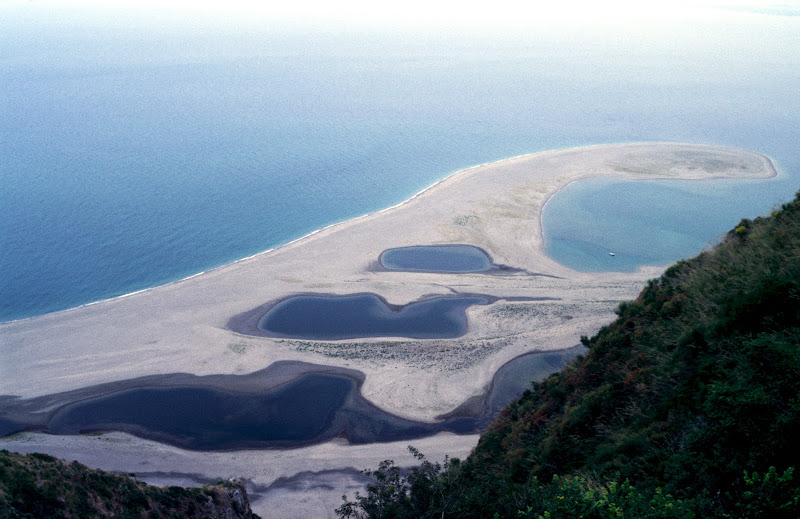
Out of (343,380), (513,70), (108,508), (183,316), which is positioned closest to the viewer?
(108,508)

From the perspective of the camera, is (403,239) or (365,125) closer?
(403,239)

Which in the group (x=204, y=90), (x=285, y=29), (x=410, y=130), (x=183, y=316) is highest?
(x=285, y=29)

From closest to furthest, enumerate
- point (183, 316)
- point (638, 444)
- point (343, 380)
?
1. point (638, 444)
2. point (343, 380)
3. point (183, 316)

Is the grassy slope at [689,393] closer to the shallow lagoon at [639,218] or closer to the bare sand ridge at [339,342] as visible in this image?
the bare sand ridge at [339,342]

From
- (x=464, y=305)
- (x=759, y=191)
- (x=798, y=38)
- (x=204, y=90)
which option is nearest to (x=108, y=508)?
(x=464, y=305)

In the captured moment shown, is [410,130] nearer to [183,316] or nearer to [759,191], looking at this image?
[759,191]

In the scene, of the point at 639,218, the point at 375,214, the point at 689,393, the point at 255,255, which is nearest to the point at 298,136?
the point at 375,214

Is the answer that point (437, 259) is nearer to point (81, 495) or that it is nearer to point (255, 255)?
point (255, 255)
